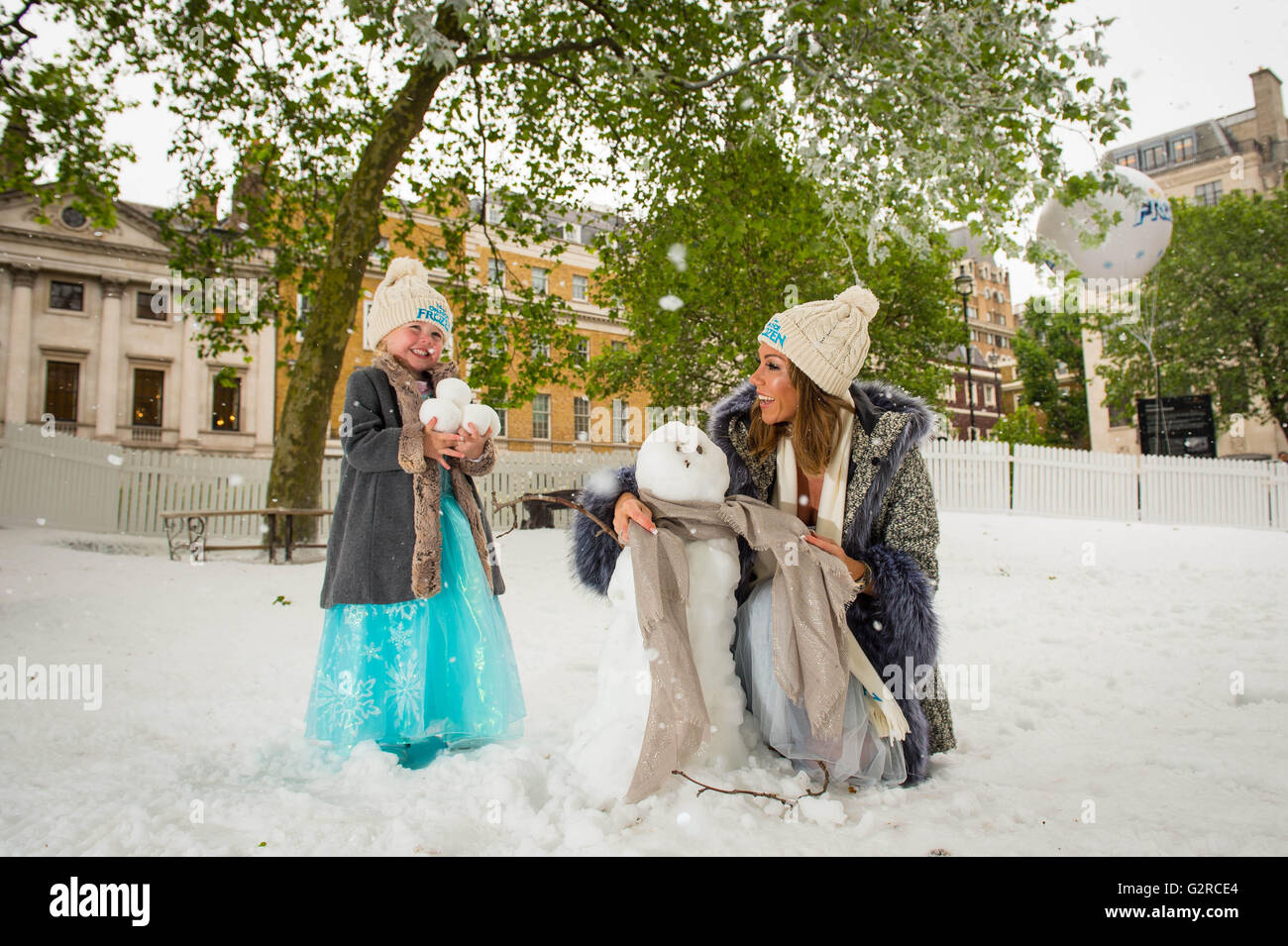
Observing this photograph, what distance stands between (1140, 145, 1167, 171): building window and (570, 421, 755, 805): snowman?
52879 mm

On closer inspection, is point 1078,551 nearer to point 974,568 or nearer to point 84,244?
point 974,568

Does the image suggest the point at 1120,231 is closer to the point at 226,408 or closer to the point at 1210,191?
the point at 226,408

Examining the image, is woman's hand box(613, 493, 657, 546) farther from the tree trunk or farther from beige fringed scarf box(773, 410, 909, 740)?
the tree trunk

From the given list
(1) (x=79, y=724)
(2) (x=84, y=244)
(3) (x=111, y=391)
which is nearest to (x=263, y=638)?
(1) (x=79, y=724)

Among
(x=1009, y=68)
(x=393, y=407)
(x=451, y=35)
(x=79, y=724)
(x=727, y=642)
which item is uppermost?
(x=451, y=35)

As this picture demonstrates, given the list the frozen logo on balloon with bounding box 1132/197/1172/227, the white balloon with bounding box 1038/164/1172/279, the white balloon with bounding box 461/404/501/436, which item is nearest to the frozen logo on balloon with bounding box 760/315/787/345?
the white balloon with bounding box 461/404/501/436

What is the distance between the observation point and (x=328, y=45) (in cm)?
999

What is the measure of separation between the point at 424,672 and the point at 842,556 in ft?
5.69

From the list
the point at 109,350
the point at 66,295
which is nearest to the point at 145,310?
the point at 109,350

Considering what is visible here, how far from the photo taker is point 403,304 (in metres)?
3.16

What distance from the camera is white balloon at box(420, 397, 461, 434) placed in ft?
9.46

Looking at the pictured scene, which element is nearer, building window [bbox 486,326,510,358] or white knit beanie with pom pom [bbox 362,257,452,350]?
white knit beanie with pom pom [bbox 362,257,452,350]

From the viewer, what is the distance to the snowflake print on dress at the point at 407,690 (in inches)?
116

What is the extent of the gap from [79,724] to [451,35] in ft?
30.7
